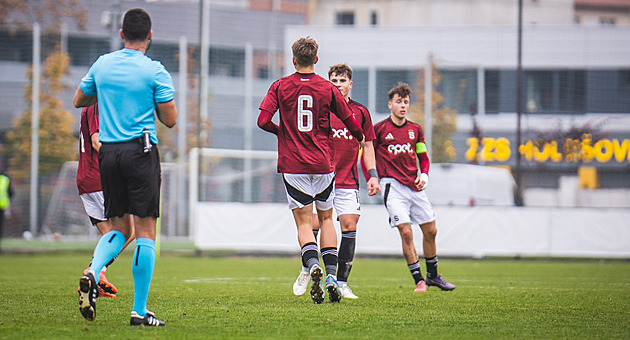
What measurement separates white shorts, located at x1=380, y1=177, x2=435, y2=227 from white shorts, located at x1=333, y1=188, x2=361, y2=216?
93 centimetres

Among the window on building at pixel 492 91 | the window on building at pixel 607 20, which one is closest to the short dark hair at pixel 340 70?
the window on building at pixel 492 91

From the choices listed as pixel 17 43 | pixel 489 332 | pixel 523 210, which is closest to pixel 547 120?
pixel 523 210

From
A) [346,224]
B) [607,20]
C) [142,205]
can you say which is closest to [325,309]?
[346,224]

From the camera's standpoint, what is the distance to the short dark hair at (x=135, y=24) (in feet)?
17.5

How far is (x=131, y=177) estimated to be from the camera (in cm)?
525

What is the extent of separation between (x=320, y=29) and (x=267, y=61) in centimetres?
258

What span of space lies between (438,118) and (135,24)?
45.6ft

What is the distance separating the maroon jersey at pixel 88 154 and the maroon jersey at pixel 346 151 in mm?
2299

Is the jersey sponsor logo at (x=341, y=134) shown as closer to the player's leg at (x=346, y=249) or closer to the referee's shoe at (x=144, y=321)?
the player's leg at (x=346, y=249)

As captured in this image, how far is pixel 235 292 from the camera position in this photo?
319 inches

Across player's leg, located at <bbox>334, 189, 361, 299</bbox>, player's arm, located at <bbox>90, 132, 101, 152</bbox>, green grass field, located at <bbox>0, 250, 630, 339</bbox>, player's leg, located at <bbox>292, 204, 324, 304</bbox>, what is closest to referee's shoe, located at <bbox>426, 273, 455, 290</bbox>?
green grass field, located at <bbox>0, 250, 630, 339</bbox>

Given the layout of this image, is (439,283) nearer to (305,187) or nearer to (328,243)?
(328,243)

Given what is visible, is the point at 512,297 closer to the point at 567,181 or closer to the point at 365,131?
the point at 365,131

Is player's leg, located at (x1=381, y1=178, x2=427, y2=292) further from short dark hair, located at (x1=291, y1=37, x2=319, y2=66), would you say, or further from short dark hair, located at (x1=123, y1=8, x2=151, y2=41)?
short dark hair, located at (x1=123, y1=8, x2=151, y2=41)
